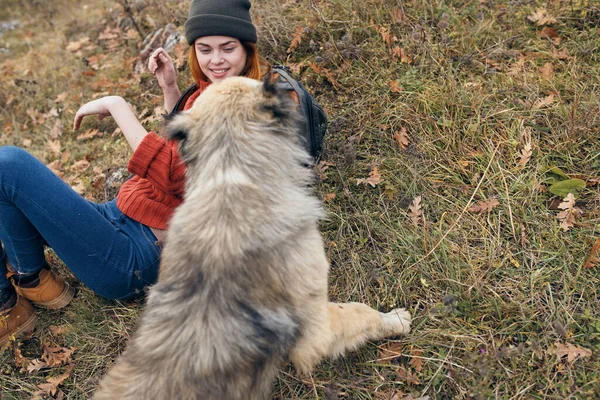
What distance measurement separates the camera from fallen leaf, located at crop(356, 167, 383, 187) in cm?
378

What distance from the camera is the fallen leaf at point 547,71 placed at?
4062 mm

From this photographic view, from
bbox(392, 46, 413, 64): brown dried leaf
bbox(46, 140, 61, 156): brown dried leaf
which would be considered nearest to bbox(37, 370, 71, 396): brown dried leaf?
bbox(46, 140, 61, 156): brown dried leaf

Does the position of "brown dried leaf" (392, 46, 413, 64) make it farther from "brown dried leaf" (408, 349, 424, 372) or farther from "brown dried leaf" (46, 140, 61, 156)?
"brown dried leaf" (46, 140, 61, 156)

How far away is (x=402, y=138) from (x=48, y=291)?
3381 mm

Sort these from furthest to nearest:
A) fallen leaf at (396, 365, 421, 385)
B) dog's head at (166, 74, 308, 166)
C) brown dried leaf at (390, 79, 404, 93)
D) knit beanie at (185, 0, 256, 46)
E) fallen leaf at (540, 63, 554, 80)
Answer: brown dried leaf at (390, 79, 404, 93) < fallen leaf at (540, 63, 554, 80) < knit beanie at (185, 0, 256, 46) < fallen leaf at (396, 365, 421, 385) < dog's head at (166, 74, 308, 166)

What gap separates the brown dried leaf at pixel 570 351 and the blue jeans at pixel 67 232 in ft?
9.25

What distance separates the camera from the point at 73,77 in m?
6.89

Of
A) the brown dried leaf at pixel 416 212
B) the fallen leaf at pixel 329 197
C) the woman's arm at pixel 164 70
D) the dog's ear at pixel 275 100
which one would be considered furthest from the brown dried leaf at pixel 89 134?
the brown dried leaf at pixel 416 212

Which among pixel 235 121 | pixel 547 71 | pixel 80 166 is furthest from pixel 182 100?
pixel 547 71

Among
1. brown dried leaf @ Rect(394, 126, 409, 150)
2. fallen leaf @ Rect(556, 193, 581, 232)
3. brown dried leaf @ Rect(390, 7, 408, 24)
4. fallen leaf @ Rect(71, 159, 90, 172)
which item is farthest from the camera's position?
fallen leaf @ Rect(71, 159, 90, 172)

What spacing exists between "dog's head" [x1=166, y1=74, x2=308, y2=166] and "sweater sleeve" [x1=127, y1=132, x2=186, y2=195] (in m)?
0.49

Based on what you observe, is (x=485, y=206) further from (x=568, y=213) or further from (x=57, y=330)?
(x=57, y=330)

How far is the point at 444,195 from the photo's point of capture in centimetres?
368

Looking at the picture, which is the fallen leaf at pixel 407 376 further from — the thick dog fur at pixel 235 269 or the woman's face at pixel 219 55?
the woman's face at pixel 219 55
